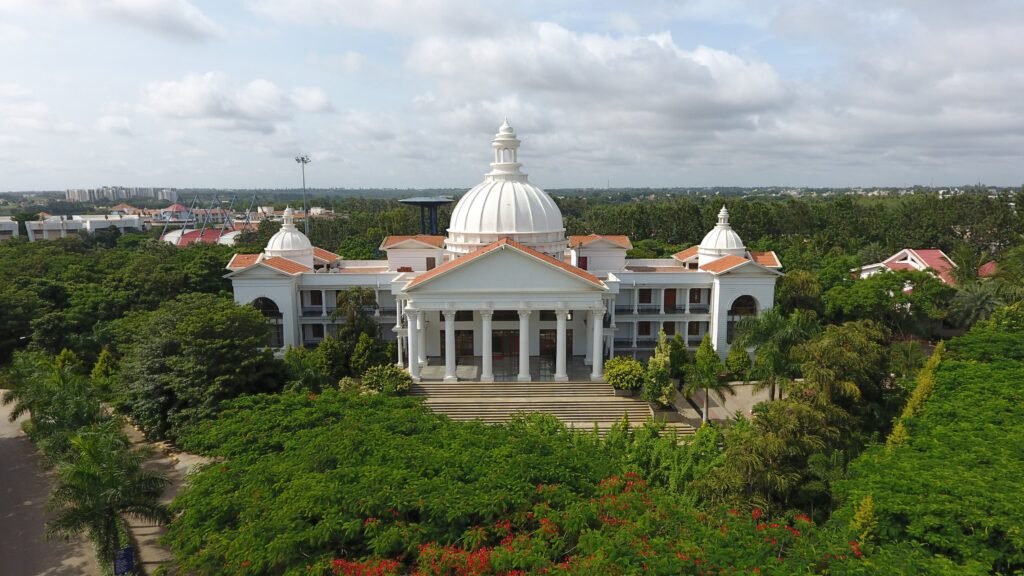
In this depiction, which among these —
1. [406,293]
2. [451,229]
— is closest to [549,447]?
[406,293]

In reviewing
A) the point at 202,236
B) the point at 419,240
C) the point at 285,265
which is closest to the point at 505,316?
the point at 419,240

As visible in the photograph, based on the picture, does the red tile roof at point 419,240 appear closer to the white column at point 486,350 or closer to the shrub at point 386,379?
the white column at point 486,350

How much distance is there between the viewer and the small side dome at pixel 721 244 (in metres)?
39.7

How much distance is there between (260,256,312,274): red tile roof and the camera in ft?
121

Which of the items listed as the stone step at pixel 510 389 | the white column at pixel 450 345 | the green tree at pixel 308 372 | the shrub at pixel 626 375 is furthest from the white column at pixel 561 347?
the green tree at pixel 308 372

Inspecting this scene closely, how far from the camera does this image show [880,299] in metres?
38.7

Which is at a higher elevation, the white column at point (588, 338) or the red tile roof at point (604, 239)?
the red tile roof at point (604, 239)

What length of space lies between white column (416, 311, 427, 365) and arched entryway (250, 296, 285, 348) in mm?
9146

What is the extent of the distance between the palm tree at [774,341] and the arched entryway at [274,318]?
26.2 meters

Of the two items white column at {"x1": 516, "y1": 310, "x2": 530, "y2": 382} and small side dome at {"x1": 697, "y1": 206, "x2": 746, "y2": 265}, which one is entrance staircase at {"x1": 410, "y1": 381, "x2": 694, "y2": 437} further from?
small side dome at {"x1": 697, "y1": 206, "x2": 746, "y2": 265}

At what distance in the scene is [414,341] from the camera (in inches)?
1238

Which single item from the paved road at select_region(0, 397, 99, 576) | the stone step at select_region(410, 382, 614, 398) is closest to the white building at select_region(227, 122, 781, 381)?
the stone step at select_region(410, 382, 614, 398)

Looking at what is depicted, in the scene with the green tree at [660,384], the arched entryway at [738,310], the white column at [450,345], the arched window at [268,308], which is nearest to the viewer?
the green tree at [660,384]

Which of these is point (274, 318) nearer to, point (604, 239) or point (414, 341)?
point (414, 341)
